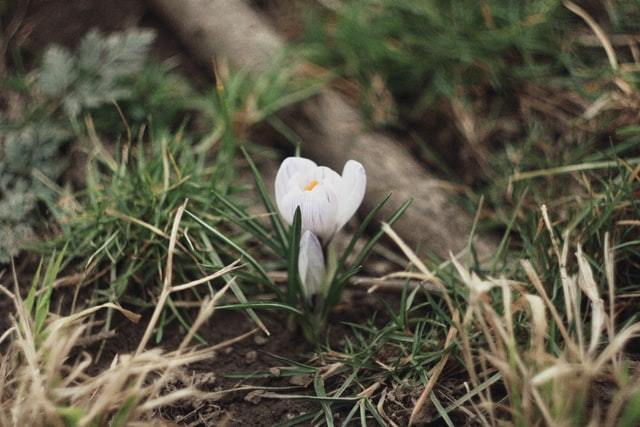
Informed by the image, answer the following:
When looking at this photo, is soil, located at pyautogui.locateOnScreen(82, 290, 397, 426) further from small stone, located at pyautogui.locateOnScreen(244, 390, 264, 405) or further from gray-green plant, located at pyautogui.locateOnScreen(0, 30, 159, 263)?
gray-green plant, located at pyautogui.locateOnScreen(0, 30, 159, 263)

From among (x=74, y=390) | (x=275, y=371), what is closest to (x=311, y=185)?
(x=275, y=371)

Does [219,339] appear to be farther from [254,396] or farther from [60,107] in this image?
[60,107]

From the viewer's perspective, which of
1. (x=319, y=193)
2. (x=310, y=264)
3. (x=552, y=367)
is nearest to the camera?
(x=552, y=367)

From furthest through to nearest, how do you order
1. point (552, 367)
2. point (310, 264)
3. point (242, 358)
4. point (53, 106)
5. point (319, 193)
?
point (53, 106) < point (242, 358) < point (310, 264) < point (319, 193) < point (552, 367)

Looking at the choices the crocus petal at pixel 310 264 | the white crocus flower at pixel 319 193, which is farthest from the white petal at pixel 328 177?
the crocus petal at pixel 310 264

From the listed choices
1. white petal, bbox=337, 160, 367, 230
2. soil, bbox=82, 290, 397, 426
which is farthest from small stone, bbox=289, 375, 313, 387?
white petal, bbox=337, 160, 367, 230

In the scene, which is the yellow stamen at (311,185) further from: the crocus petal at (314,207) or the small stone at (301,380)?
the small stone at (301,380)

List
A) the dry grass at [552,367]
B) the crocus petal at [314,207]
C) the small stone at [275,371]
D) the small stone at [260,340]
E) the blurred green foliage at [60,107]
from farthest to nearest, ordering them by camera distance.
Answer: the blurred green foliage at [60,107]
the small stone at [260,340]
the small stone at [275,371]
the crocus petal at [314,207]
the dry grass at [552,367]

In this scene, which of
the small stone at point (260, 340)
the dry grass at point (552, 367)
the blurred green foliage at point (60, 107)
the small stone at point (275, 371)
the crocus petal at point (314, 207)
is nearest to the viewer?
the dry grass at point (552, 367)
